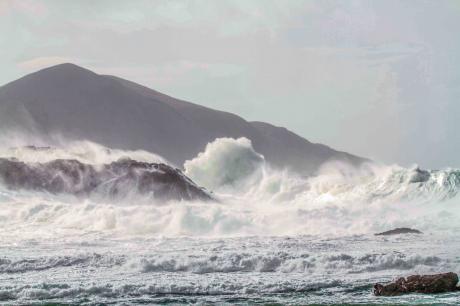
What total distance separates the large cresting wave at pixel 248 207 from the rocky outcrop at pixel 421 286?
33.4 feet

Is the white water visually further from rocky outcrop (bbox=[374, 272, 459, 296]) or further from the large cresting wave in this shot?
rocky outcrop (bbox=[374, 272, 459, 296])

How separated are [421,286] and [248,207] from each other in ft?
60.8

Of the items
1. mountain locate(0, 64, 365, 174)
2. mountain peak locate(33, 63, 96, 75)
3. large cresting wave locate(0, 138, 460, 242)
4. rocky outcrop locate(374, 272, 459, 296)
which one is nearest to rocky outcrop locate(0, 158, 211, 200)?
large cresting wave locate(0, 138, 460, 242)

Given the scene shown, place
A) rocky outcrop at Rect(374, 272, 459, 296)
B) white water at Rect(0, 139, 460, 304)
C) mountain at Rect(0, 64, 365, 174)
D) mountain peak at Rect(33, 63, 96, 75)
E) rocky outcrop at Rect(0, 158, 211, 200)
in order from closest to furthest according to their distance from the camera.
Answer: rocky outcrop at Rect(374, 272, 459, 296)
white water at Rect(0, 139, 460, 304)
rocky outcrop at Rect(0, 158, 211, 200)
mountain at Rect(0, 64, 365, 174)
mountain peak at Rect(33, 63, 96, 75)

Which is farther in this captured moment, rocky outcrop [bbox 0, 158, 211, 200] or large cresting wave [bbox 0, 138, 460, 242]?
rocky outcrop [bbox 0, 158, 211, 200]

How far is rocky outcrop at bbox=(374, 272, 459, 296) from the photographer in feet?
40.5

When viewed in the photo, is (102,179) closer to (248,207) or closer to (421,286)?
(248,207)

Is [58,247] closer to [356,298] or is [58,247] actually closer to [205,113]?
[356,298]

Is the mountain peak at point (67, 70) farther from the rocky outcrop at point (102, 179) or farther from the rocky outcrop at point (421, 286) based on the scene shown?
the rocky outcrop at point (421, 286)

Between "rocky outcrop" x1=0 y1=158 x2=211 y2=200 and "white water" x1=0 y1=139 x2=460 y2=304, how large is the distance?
78 cm

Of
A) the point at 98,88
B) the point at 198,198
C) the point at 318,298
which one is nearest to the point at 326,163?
the point at 98,88

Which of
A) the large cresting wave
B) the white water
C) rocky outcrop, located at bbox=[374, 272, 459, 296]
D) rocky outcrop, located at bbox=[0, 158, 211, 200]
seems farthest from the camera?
rocky outcrop, located at bbox=[0, 158, 211, 200]

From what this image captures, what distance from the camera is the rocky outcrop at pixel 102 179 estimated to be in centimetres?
3062

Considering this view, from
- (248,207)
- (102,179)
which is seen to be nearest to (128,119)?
→ (102,179)
